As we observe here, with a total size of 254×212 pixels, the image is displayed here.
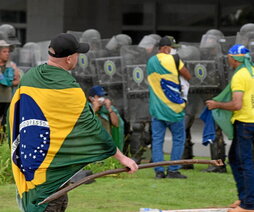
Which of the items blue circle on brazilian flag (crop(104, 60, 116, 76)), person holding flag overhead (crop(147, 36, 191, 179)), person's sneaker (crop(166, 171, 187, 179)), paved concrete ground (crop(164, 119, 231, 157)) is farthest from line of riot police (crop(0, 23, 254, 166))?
paved concrete ground (crop(164, 119, 231, 157))

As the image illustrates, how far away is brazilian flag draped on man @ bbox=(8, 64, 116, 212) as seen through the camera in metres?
5.88

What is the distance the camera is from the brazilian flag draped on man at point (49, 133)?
5.88m

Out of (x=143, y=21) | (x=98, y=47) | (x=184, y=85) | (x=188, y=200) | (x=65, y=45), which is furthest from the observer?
(x=143, y=21)

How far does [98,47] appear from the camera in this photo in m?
12.7

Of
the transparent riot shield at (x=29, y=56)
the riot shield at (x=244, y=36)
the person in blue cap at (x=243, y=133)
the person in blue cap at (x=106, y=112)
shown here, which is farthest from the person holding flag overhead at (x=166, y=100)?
the transparent riot shield at (x=29, y=56)

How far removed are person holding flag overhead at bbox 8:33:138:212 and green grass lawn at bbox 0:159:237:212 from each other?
246cm

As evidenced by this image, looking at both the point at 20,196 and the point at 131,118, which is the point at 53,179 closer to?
the point at 20,196

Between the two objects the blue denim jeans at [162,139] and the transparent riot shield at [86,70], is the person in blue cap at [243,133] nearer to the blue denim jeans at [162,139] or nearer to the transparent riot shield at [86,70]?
the blue denim jeans at [162,139]

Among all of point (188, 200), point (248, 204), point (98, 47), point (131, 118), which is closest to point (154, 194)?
point (188, 200)

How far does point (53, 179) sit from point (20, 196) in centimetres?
32

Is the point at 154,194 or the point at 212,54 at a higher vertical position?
the point at 212,54

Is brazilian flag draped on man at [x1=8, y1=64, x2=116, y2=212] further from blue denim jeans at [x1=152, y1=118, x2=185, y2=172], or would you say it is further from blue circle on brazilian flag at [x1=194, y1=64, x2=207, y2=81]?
blue circle on brazilian flag at [x1=194, y1=64, x2=207, y2=81]

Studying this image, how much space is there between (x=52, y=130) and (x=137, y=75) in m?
6.37

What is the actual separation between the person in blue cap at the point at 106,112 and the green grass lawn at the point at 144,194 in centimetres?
66
